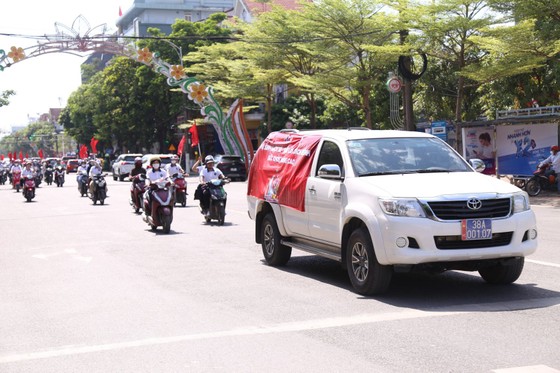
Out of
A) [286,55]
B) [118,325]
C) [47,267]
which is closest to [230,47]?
[286,55]

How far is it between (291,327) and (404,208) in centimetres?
182

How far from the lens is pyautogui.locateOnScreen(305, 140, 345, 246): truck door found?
9.83 meters

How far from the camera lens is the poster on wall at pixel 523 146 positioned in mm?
27766

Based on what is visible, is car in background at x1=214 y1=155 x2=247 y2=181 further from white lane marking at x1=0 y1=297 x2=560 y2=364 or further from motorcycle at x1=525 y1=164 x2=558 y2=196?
white lane marking at x1=0 y1=297 x2=560 y2=364

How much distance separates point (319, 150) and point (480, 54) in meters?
28.8

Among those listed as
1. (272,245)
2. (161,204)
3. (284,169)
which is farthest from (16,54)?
(284,169)

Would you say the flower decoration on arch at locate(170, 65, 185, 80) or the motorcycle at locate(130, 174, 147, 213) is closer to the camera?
the motorcycle at locate(130, 174, 147, 213)

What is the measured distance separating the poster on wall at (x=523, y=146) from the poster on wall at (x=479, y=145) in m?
0.60

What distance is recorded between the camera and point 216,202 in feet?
64.1

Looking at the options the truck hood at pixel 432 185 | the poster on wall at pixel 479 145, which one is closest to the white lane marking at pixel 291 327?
the truck hood at pixel 432 185

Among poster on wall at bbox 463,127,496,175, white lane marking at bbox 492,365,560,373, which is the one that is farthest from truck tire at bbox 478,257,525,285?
poster on wall at bbox 463,127,496,175

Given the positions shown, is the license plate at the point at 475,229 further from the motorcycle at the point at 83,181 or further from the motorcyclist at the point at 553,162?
the motorcycle at the point at 83,181

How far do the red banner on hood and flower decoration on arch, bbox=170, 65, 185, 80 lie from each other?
39785mm

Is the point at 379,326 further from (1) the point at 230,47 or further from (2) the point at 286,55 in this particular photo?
(1) the point at 230,47
